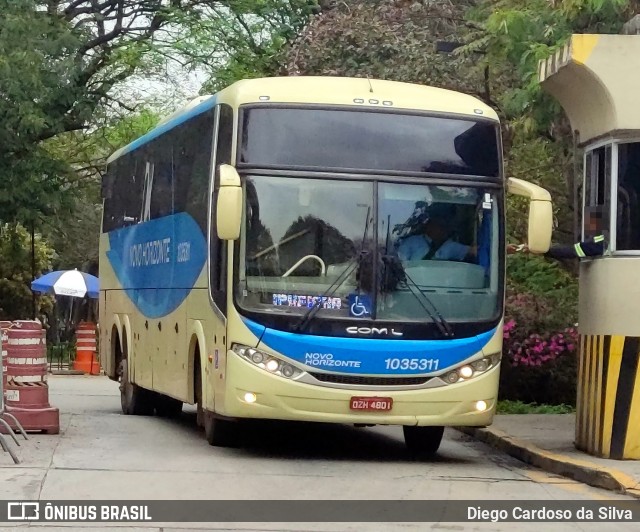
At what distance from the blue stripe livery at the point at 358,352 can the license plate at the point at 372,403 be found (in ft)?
0.78

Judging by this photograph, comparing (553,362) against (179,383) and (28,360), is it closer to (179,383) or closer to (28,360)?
(179,383)

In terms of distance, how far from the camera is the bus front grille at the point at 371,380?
12.3 m

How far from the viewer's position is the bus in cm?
1234

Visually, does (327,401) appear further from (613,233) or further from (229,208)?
(613,233)

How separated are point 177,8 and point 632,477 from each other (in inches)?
926

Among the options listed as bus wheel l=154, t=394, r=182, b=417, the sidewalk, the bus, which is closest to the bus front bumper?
the bus

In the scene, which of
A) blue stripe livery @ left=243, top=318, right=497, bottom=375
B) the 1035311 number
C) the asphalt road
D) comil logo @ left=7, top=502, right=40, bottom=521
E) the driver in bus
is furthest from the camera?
the driver in bus

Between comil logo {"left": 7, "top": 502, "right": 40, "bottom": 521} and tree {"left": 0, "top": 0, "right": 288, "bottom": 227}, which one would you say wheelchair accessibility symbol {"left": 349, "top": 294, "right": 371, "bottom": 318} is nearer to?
comil logo {"left": 7, "top": 502, "right": 40, "bottom": 521}

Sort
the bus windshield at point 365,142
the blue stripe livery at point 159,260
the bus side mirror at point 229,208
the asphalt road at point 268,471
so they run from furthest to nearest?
the blue stripe livery at point 159,260
the bus windshield at point 365,142
the bus side mirror at point 229,208
the asphalt road at point 268,471

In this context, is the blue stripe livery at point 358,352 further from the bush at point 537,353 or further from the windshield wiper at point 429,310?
the bush at point 537,353

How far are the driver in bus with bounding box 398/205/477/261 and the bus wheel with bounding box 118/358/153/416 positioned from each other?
22.8 ft

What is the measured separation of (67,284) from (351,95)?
2699 cm

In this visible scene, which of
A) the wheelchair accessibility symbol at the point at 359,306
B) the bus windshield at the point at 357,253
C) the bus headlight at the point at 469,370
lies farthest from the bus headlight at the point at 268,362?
the bus headlight at the point at 469,370

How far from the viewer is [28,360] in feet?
47.1
